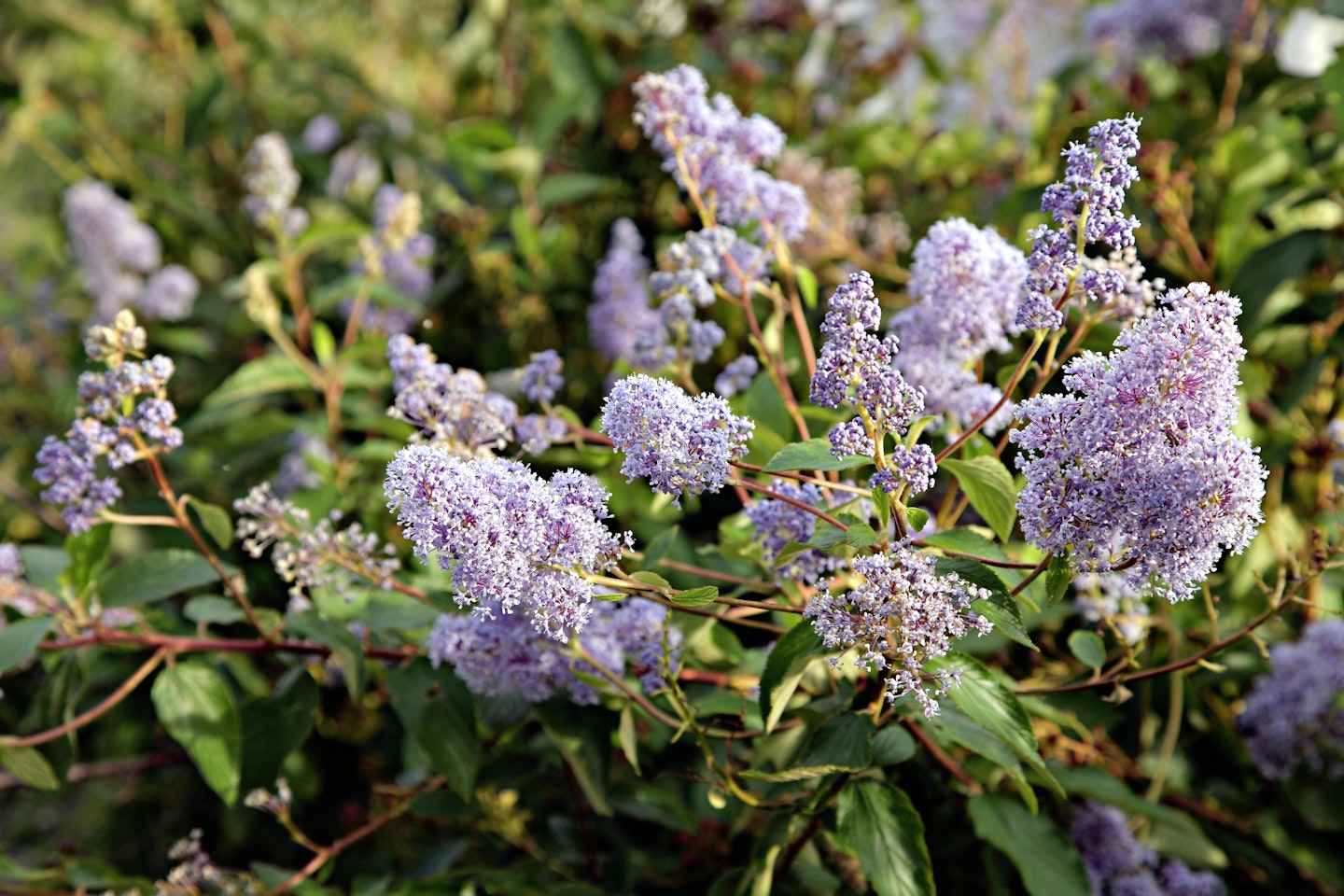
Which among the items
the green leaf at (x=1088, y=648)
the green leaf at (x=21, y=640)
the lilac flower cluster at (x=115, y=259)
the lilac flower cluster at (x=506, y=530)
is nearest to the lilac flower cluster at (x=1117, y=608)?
the green leaf at (x=1088, y=648)

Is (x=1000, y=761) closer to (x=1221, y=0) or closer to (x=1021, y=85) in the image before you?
(x=1221, y=0)

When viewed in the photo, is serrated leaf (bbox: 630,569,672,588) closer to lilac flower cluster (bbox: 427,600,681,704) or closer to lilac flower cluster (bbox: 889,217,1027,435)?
lilac flower cluster (bbox: 427,600,681,704)

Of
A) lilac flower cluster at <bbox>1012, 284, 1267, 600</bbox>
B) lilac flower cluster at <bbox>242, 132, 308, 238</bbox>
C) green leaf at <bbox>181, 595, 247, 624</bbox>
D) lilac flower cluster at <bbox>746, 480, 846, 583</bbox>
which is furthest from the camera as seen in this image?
lilac flower cluster at <bbox>242, 132, 308, 238</bbox>

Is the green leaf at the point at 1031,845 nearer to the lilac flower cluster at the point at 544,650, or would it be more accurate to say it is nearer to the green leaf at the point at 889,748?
the green leaf at the point at 889,748

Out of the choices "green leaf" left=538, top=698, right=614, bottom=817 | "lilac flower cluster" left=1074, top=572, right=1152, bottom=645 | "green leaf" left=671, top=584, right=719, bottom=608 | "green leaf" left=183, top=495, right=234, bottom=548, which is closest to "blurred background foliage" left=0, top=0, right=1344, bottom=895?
"green leaf" left=538, top=698, right=614, bottom=817

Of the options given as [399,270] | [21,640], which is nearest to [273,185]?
[399,270]
